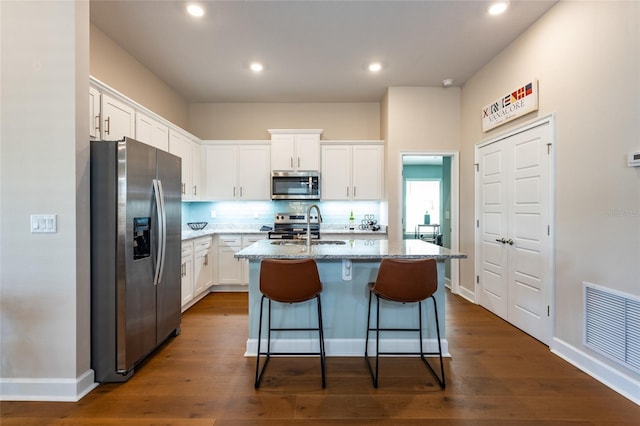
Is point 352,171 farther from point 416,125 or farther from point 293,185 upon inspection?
point 416,125

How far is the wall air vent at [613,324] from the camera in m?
1.94

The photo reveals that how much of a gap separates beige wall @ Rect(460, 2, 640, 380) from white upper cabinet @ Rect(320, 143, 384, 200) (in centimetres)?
216

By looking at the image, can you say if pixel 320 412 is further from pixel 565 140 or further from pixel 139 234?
pixel 565 140

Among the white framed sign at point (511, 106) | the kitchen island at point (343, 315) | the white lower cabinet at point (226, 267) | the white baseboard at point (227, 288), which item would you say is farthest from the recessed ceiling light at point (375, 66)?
the white baseboard at point (227, 288)

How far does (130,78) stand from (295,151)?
7.66 feet

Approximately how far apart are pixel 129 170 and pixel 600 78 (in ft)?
12.0

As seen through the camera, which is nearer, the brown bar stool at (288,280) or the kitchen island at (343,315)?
the brown bar stool at (288,280)

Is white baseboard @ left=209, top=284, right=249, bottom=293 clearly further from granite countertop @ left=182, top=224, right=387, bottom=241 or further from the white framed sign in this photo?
the white framed sign

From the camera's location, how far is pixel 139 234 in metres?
2.27

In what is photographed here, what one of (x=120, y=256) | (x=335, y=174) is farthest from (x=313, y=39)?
(x=120, y=256)

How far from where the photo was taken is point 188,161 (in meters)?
4.29

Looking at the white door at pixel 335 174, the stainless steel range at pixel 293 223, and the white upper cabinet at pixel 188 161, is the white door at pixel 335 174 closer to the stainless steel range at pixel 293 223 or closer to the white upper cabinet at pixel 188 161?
the stainless steel range at pixel 293 223

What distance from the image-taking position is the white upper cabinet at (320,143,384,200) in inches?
183

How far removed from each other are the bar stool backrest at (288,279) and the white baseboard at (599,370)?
7.43ft
